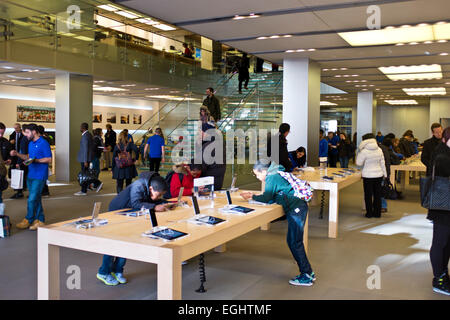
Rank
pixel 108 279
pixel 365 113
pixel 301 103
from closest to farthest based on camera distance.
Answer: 1. pixel 108 279
2. pixel 301 103
3. pixel 365 113

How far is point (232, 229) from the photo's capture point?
359cm

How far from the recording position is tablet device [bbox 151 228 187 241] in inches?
120

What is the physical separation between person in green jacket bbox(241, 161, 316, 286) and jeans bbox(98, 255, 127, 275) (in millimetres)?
1609

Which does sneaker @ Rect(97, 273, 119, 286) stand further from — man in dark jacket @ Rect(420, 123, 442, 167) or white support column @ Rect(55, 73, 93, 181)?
white support column @ Rect(55, 73, 93, 181)

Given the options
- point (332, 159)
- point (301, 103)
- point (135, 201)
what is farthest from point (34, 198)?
point (332, 159)

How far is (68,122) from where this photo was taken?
42.3 ft

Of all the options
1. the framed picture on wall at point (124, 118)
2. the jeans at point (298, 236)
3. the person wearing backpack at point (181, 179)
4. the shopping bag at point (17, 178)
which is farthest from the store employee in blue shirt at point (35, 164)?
the framed picture on wall at point (124, 118)

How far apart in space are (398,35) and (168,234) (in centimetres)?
652

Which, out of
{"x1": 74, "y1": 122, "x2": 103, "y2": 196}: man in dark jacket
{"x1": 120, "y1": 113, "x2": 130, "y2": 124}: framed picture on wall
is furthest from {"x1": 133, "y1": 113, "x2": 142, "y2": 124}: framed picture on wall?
{"x1": 74, "y1": 122, "x2": 103, "y2": 196}: man in dark jacket

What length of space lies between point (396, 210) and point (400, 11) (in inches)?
171

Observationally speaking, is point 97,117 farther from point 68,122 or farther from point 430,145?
point 430,145

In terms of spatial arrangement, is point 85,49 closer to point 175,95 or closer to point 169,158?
point 169,158

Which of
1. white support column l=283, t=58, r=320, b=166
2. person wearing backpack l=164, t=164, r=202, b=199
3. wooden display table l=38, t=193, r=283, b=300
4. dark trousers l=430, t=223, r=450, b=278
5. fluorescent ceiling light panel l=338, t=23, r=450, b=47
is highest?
fluorescent ceiling light panel l=338, t=23, r=450, b=47

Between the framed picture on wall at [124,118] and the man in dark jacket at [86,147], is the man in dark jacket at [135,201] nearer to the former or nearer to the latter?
the man in dark jacket at [86,147]
